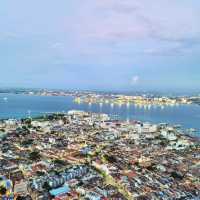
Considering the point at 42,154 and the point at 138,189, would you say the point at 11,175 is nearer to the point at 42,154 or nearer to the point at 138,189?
the point at 42,154

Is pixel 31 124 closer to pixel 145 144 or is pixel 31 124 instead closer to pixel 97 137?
pixel 97 137

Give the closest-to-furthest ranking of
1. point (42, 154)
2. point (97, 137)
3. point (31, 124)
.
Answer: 1. point (42, 154)
2. point (97, 137)
3. point (31, 124)

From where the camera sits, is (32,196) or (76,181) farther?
(76,181)

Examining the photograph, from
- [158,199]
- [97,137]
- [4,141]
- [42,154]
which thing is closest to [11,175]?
[42,154]

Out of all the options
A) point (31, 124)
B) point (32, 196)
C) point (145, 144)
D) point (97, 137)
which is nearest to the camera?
point (32, 196)

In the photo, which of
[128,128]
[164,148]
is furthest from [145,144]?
[128,128]

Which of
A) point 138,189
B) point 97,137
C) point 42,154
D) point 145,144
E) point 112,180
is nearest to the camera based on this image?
point 138,189

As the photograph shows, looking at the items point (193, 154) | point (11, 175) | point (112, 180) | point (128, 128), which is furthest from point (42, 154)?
point (128, 128)

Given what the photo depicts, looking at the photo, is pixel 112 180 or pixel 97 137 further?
pixel 97 137

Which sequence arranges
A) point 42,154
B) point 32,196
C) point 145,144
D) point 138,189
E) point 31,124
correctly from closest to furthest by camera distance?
point 32,196, point 138,189, point 42,154, point 145,144, point 31,124
